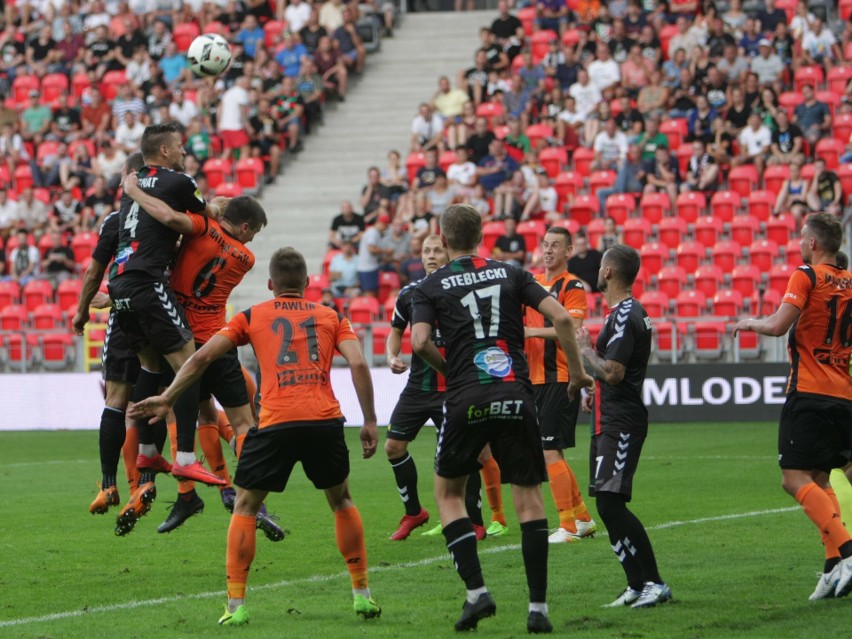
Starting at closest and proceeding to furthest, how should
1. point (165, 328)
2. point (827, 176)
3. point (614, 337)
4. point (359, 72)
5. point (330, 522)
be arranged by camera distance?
point (614, 337)
point (165, 328)
point (330, 522)
point (827, 176)
point (359, 72)

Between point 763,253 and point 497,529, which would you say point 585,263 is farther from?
point 497,529

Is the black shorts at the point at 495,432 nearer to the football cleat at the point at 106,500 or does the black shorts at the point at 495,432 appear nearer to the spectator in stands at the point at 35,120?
the football cleat at the point at 106,500

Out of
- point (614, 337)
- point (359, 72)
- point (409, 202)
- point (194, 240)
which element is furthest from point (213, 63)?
point (359, 72)

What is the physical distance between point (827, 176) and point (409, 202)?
699 centimetres

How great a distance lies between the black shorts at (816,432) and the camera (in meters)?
8.41

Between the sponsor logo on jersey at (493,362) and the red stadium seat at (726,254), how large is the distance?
15032 millimetres

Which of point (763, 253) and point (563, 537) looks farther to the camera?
point (763, 253)

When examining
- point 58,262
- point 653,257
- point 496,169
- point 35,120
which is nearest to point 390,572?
point 653,257

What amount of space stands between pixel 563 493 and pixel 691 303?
10.9 metres

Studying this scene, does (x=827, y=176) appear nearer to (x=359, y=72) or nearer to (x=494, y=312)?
(x=359, y=72)

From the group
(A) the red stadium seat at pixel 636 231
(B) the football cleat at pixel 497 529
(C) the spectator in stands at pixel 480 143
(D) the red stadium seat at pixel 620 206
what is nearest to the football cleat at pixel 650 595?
(B) the football cleat at pixel 497 529

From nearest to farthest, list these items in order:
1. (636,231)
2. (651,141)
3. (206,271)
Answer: (206,271)
(636,231)
(651,141)

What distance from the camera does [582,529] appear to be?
1089cm

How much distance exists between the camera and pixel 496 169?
80.3 feet
